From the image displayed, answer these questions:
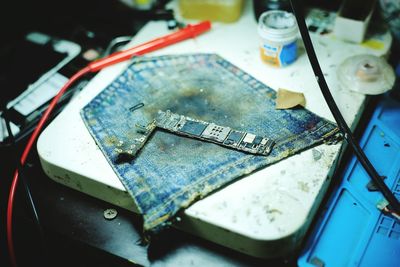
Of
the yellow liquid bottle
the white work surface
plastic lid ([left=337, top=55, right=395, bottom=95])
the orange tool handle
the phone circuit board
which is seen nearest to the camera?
the white work surface

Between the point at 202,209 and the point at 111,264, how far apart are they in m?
0.28

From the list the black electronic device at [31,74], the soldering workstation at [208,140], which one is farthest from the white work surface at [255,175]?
the black electronic device at [31,74]

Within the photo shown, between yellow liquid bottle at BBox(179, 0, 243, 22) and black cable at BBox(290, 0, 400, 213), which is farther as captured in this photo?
yellow liquid bottle at BBox(179, 0, 243, 22)

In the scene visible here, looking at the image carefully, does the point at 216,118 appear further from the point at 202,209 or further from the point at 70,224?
the point at 70,224

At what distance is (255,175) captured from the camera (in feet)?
2.81

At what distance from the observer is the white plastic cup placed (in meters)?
1.08

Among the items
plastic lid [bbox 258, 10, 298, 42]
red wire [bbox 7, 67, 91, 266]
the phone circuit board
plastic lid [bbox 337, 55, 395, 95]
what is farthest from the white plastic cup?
red wire [bbox 7, 67, 91, 266]

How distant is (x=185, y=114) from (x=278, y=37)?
34 centimetres

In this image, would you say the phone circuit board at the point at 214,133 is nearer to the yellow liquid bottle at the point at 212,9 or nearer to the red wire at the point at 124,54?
the red wire at the point at 124,54

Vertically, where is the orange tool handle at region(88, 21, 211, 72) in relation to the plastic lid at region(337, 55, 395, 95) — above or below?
above

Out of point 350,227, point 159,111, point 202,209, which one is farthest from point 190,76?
point 350,227

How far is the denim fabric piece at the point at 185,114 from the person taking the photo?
2.77ft

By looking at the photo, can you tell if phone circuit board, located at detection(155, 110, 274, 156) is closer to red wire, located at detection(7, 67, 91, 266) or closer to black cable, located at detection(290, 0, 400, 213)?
black cable, located at detection(290, 0, 400, 213)

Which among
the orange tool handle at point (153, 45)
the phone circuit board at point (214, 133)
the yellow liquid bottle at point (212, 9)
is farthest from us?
the yellow liquid bottle at point (212, 9)
